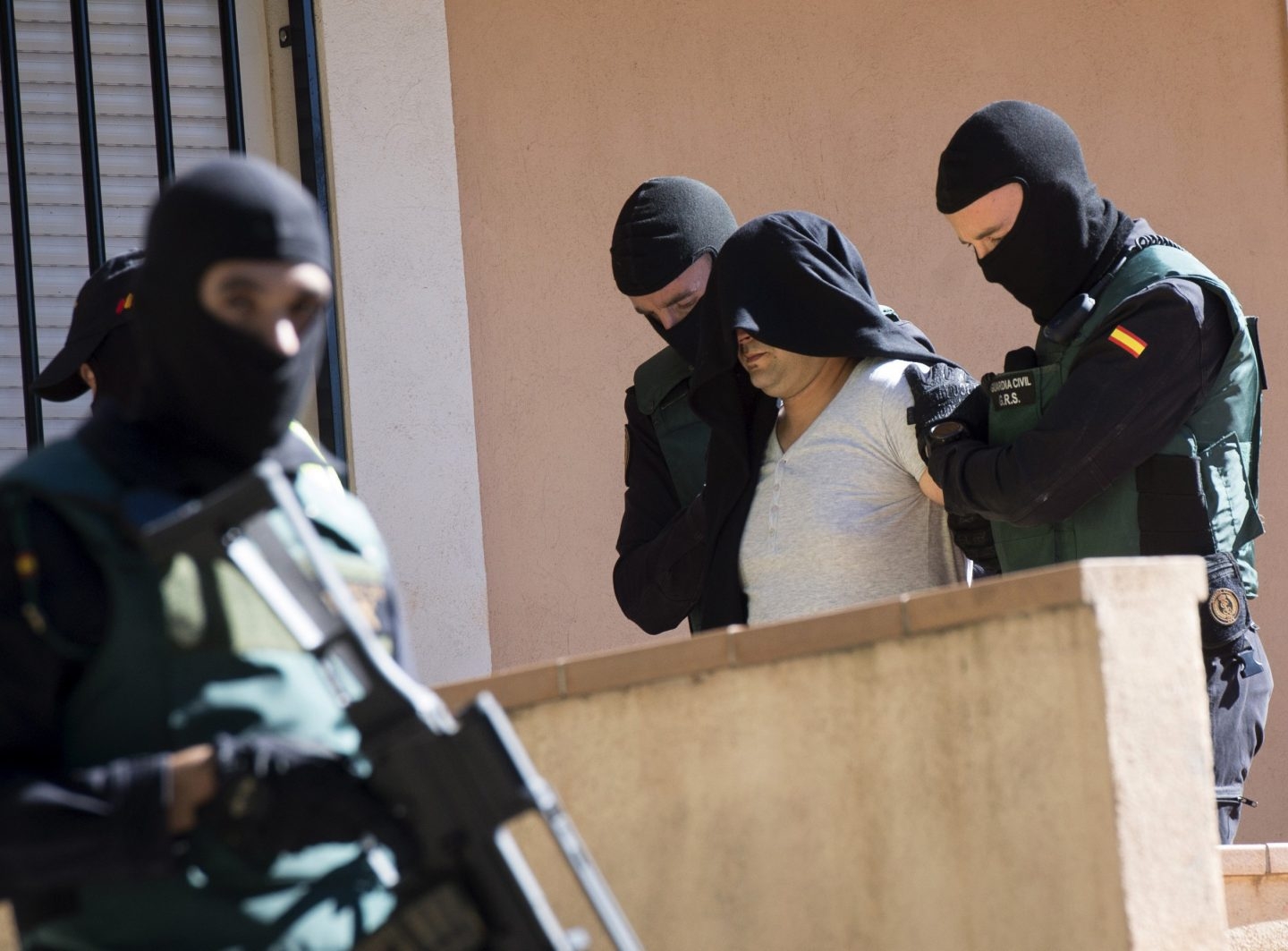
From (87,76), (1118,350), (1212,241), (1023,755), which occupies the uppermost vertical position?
(87,76)

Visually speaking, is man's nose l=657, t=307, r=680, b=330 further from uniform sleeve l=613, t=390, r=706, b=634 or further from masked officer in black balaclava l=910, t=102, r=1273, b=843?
masked officer in black balaclava l=910, t=102, r=1273, b=843

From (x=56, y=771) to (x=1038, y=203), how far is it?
2.48 metres

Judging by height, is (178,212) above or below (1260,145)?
below

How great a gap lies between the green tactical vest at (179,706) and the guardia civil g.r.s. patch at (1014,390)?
6.70 feet

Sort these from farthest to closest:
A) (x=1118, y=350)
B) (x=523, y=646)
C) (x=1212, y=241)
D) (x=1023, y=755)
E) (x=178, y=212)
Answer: (x=1212, y=241) → (x=523, y=646) → (x=1118, y=350) → (x=1023, y=755) → (x=178, y=212)

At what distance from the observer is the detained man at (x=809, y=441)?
3867 millimetres

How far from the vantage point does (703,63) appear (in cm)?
601

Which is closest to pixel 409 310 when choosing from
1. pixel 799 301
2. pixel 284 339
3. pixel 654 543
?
pixel 654 543

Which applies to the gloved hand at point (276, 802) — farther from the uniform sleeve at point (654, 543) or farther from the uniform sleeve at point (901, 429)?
the uniform sleeve at point (654, 543)

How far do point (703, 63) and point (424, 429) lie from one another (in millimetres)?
1389

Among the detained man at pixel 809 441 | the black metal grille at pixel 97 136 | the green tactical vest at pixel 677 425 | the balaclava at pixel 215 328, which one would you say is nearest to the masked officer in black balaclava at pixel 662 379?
the green tactical vest at pixel 677 425

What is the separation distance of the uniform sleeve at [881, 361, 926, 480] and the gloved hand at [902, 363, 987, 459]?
18 mm

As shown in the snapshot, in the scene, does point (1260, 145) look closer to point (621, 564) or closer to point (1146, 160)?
point (1146, 160)

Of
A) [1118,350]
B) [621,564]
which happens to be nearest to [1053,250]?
[1118,350]
